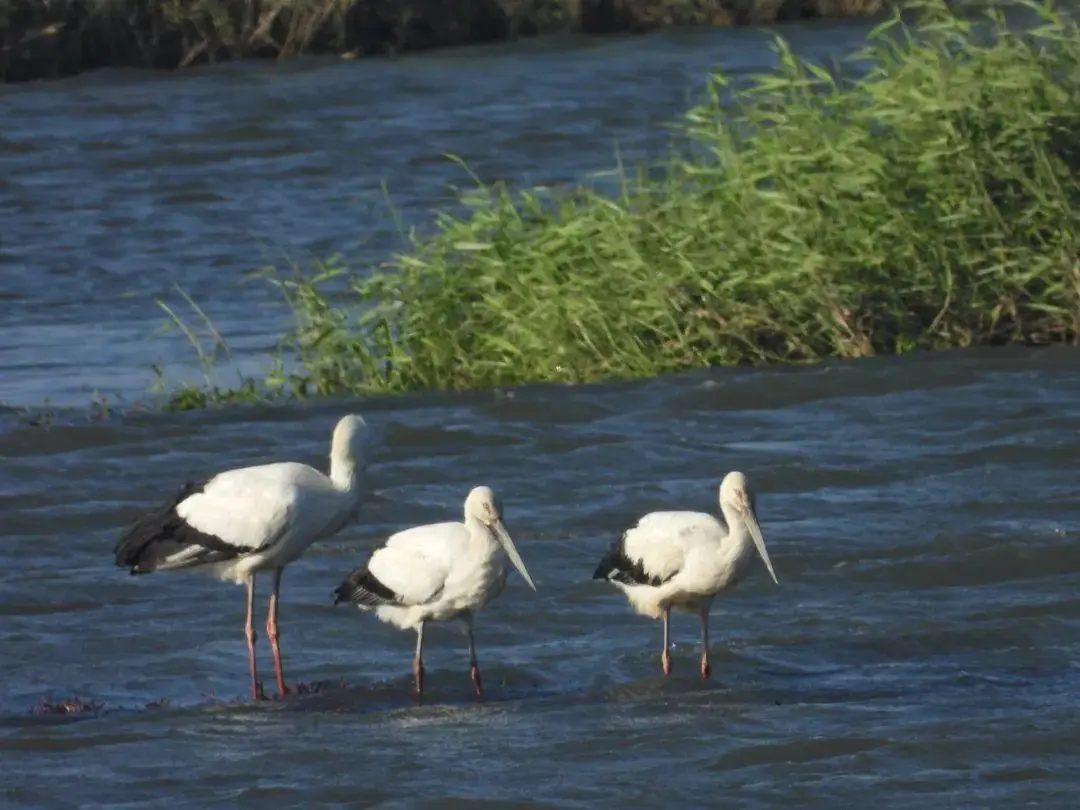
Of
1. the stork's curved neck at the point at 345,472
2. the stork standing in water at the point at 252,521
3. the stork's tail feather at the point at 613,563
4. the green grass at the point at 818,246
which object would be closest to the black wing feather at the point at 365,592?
the stork standing in water at the point at 252,521

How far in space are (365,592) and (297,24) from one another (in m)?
19.0

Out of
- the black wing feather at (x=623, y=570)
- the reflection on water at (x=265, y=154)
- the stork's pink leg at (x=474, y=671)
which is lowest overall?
the reflection on water at (x=265, y=154)

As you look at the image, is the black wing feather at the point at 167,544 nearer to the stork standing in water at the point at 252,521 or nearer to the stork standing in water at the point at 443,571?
the stork standing in water at the point at 252,521

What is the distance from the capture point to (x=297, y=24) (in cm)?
2738

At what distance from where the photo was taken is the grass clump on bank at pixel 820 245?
518 inches

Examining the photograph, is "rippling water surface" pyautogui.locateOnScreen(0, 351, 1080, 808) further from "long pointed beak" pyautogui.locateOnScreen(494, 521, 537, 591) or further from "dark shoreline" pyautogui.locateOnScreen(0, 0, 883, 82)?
"dark shoreline" pyautogui.locateOnScreen(0, 0, 883, 82)

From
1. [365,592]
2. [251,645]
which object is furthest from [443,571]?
[251,645]

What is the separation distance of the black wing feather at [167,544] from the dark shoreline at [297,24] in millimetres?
17354

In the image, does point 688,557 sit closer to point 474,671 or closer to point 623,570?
point 623,570

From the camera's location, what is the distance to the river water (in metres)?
8.14

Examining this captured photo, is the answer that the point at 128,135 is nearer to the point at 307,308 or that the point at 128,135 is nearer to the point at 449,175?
the point at 449,175

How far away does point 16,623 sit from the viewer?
1047 centimetres

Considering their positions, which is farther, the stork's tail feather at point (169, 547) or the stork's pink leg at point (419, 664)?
the stork's tail feather at point (169, 547)

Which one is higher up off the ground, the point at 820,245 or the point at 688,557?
the point at 820,245
